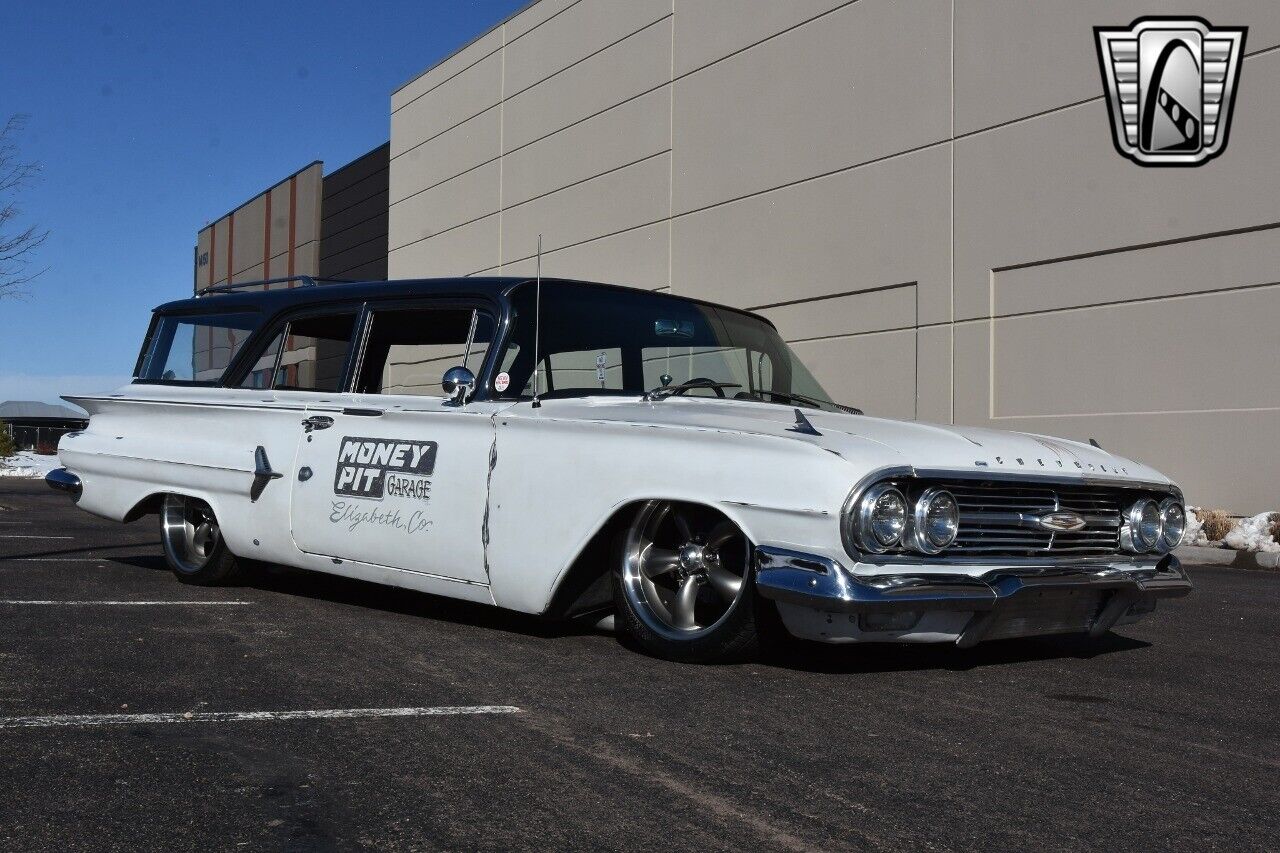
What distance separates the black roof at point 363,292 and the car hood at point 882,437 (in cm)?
74

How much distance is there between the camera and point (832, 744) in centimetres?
330

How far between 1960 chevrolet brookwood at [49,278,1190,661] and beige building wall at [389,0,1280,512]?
22.0 feet

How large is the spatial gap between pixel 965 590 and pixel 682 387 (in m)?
1.60

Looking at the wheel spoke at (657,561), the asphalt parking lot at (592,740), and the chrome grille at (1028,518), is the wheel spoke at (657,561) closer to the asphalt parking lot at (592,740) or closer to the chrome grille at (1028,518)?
the asphalt parking lot at (592,740)

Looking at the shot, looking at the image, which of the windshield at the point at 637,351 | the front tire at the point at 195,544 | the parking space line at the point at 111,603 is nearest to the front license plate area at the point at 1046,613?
the windshield at the point at 637,351

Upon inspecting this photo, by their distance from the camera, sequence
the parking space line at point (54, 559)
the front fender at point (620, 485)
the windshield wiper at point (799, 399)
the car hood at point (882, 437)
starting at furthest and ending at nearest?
the parking space line at point (54, 559)
the windshield wiper at point (799, 399)
the car hood at point (882, 437)
the front fender at point (620, 485)

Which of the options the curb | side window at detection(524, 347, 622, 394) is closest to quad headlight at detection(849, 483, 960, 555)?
side window at detection(524, 347, 622, 394)

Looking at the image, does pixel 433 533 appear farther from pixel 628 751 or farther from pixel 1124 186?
pixel 1124 186

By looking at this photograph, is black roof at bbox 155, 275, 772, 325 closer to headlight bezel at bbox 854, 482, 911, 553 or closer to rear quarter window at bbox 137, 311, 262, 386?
rear quarter window at bbox 137, 311, 262, 386

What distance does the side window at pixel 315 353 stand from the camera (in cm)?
602

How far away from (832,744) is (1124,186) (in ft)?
37.0

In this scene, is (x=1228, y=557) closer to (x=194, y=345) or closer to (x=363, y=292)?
(x=363, y=292)

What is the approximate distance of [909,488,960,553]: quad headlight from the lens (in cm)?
403

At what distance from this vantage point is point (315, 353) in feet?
20.8
